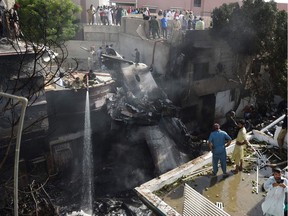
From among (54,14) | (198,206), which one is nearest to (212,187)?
(198,206)

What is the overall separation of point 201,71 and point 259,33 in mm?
4529

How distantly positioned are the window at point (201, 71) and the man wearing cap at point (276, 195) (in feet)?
49.8

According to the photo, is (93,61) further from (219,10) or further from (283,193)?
(283,193)

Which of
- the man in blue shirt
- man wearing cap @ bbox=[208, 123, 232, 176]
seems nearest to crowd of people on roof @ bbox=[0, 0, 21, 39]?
man wearing cap @ bbox=[208, 123, 232, 176]

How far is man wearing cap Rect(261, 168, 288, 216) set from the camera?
5.85m

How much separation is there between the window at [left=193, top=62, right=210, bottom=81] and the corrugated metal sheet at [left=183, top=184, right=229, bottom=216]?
14.7 m

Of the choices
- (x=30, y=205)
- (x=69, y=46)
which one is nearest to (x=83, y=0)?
(x=69, y=46)

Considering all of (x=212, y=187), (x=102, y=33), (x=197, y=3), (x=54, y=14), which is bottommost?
(x=212, y=187)

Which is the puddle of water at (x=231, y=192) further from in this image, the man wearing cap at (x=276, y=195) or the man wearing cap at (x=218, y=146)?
the man wearing cap at (x=276, y=195)

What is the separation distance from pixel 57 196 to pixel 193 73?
1194 cm

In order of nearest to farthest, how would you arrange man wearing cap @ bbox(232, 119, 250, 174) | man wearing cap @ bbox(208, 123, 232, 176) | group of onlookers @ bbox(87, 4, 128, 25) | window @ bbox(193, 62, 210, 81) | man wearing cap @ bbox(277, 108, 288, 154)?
1. man wearing cap @ bbox(208, 123, 232, 176)
2. man wearing cap @ bbox(232, 119, 250, 174)
3. man wearing cap @ bbox(277, 108, 288, 154)
4. window @ bbox(193, 62, 210, 81)
5. group of onlookers @ bbox(87, 4, 128, 25)

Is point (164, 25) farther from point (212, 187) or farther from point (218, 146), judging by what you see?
point (212, 187)

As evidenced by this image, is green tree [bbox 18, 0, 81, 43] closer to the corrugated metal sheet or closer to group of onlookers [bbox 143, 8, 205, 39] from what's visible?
group of onlookers [bbox 143, 8, 205, 39]

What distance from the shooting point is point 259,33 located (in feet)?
61.6
